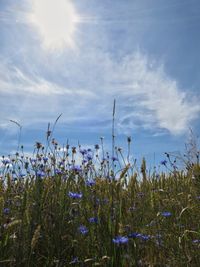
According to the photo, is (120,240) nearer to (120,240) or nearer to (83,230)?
(120,240)

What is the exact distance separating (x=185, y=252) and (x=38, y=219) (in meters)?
1.10

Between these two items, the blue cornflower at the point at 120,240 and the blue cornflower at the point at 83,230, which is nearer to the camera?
the blue cornflower at the point at 120,240

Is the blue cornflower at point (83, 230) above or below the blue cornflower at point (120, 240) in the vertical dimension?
above

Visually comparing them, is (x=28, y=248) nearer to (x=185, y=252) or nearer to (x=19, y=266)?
(x=19, y=266)

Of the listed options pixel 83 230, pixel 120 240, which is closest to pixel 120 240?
pixel 120 240

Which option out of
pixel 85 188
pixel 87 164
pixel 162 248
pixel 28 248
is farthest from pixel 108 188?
pixel 87 164

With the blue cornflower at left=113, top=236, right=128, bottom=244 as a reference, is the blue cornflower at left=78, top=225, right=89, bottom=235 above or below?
above

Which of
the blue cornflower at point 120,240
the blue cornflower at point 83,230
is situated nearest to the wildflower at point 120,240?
the blue cornflower at point 120,240

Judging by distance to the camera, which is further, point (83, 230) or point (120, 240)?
point (83, 230)

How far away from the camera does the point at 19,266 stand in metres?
2.62

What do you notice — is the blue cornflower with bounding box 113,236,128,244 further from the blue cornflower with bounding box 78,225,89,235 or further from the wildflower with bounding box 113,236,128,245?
the blue cornflower with bounding box 78,225,89,235

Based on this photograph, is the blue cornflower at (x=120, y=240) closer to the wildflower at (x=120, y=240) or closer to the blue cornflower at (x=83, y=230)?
the wildflower at (x=120, y=240)

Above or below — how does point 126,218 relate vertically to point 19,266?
above

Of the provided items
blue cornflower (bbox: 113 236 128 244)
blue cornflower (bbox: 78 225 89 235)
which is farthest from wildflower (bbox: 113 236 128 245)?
blue cornflower (bbox: 78 225 89 235)
